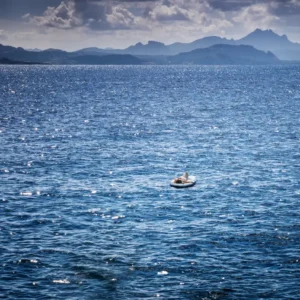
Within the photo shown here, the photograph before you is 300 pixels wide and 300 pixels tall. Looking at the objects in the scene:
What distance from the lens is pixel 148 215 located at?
63.0 m

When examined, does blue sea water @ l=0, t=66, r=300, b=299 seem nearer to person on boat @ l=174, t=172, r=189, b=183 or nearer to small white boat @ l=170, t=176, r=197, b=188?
small white boat @ l=170, t=176, r=197, b=188

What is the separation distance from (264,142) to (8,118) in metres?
79.8

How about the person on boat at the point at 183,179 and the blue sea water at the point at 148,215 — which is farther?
the person on boat at the point at 183,179

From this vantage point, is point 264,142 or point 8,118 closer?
point 264,142

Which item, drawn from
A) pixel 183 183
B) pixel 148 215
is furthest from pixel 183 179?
pixel 148 215

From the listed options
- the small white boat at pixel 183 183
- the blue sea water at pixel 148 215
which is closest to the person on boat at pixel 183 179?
the small white boat at pixel 183 183

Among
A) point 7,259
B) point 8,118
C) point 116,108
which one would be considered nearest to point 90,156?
point 7,259

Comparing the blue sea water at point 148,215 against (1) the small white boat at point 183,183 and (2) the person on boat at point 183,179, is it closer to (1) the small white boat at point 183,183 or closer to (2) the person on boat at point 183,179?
(1) the small white boat at point 183,183

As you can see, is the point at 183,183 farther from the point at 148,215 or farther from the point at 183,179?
the point at 148,215

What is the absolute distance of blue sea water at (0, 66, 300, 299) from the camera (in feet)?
147

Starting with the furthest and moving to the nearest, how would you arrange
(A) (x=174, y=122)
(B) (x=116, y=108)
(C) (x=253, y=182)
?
(B) (x=116, y=108), (A) (x=174, y=122), (C) (x=253, y=182)

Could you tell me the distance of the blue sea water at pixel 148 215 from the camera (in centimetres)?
4466

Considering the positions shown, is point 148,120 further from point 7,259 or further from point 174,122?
point 7,259

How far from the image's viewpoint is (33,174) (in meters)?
82.6
